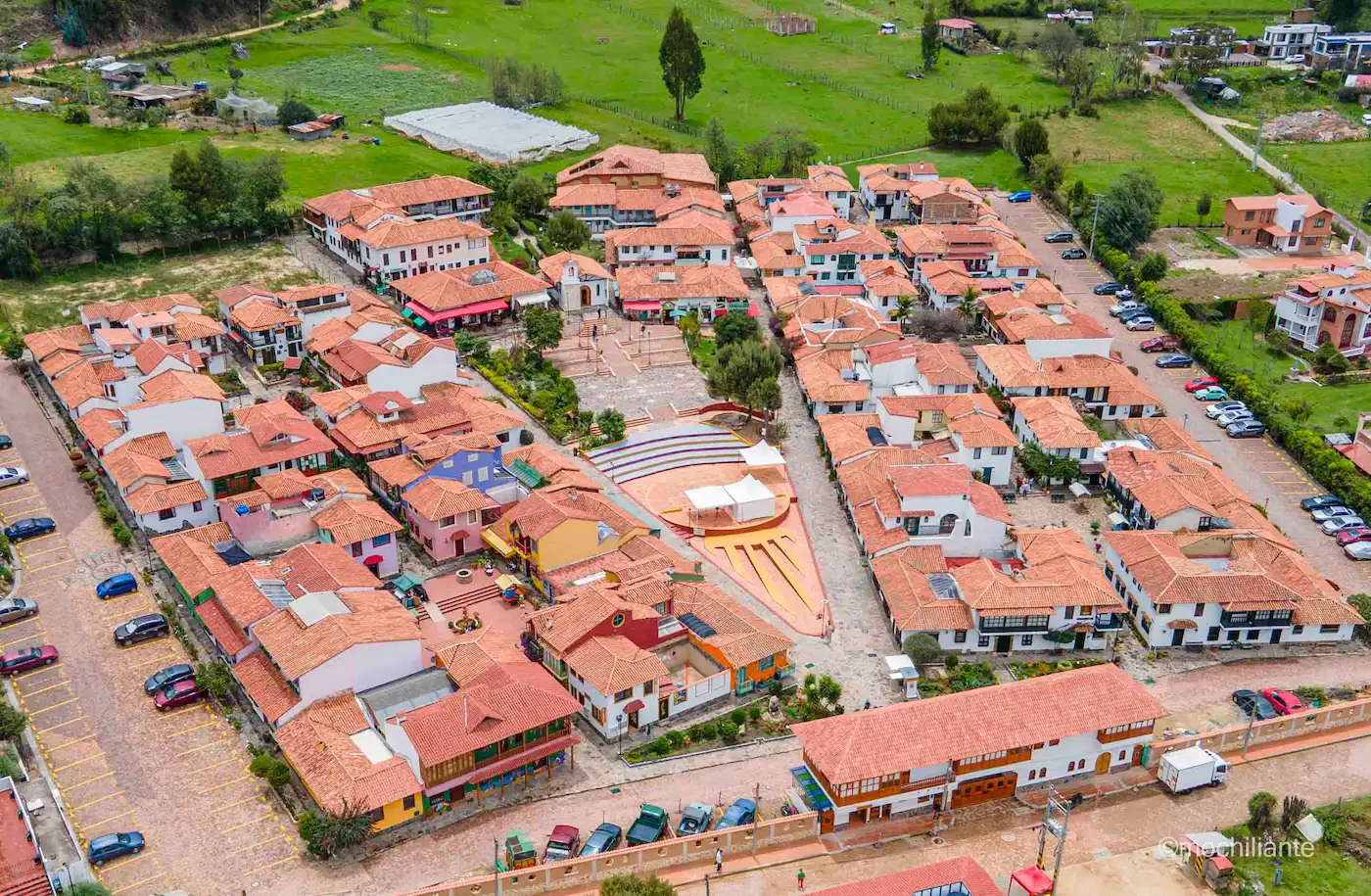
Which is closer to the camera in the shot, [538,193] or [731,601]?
[731,601]

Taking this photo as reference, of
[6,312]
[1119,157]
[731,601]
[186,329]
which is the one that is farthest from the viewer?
[1119,157]

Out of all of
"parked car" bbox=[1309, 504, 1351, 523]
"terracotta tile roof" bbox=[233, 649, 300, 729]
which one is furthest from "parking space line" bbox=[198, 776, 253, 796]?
"parked car" bbox=[1309, 504, 1351, 523]

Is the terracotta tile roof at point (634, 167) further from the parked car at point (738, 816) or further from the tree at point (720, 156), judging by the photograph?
the parked car at point (738, 816)

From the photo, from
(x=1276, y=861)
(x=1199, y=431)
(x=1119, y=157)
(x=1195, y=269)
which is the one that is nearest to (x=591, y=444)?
(x=1199, y=431)

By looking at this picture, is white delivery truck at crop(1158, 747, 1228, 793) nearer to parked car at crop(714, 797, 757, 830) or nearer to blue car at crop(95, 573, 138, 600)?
parked car at crop(714, 797, 757, 830)

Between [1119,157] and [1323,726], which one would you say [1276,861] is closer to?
[1323,726]

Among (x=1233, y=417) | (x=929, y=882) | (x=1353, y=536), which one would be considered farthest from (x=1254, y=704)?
(x=1233, y=417)
